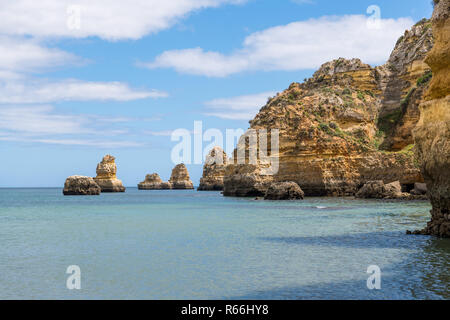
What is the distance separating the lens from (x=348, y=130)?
68.4m

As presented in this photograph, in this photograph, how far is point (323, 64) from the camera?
8262cm

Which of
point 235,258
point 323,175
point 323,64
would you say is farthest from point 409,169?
point 235,258

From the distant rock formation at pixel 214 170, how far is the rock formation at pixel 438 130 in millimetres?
112821

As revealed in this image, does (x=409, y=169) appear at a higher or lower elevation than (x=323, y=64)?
lower

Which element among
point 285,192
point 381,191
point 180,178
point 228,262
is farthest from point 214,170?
point 228,262

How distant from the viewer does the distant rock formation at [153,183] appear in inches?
7205

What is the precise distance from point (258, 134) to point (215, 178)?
67.6 m

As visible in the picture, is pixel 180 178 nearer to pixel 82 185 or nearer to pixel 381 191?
pixel 82 185

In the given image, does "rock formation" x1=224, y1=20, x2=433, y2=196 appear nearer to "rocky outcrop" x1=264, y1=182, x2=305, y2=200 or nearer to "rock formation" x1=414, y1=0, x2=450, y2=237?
"rocky outcrop" x1=264, y1=182, x2=305, y2=200

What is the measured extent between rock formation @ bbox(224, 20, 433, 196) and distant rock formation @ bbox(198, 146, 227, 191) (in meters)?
59.4

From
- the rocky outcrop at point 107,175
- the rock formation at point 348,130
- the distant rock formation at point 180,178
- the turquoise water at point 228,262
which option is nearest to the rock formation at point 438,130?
the turquoise water at point 228,262

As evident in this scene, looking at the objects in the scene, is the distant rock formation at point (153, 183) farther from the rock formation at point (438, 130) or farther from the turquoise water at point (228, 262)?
the rock formation at point (438, 130)

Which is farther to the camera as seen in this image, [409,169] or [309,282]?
[409,169]
